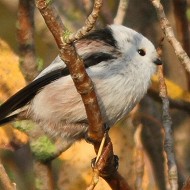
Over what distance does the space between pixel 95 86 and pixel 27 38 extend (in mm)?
799

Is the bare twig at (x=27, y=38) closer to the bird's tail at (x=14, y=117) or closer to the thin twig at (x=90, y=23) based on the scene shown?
the bird's tail at (x=14, y=117)

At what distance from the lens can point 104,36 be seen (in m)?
3.31

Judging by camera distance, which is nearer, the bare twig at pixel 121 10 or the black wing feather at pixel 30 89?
the black wing feather at pixel 30 89

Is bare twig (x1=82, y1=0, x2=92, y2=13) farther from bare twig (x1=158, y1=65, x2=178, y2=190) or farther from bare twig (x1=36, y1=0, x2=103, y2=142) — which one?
bare twig (x1=36, y1=0, x2=103, y2=142)

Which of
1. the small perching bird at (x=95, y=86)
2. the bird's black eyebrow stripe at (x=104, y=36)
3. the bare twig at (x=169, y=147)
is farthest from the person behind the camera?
the bird's black eyebrow stripe at (x=104, y=36)

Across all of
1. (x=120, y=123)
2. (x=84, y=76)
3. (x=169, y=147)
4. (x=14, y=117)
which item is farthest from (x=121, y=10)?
(x=84, y=76)

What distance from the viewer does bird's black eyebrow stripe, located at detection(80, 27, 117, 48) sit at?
3.28m

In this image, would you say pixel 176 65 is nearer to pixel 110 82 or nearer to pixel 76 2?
pixel 76 2

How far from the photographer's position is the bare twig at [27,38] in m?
3.71

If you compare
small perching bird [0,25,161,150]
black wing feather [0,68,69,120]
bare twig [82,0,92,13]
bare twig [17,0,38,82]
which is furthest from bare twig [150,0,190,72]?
bare twig [82,0,92,13]

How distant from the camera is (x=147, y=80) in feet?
10.7

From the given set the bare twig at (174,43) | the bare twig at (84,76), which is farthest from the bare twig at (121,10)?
the bare twig at (84,76)

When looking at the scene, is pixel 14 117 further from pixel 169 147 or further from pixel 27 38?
pixel 169 147

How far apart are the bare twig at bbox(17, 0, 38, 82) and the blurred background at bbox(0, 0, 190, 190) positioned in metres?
0.05
